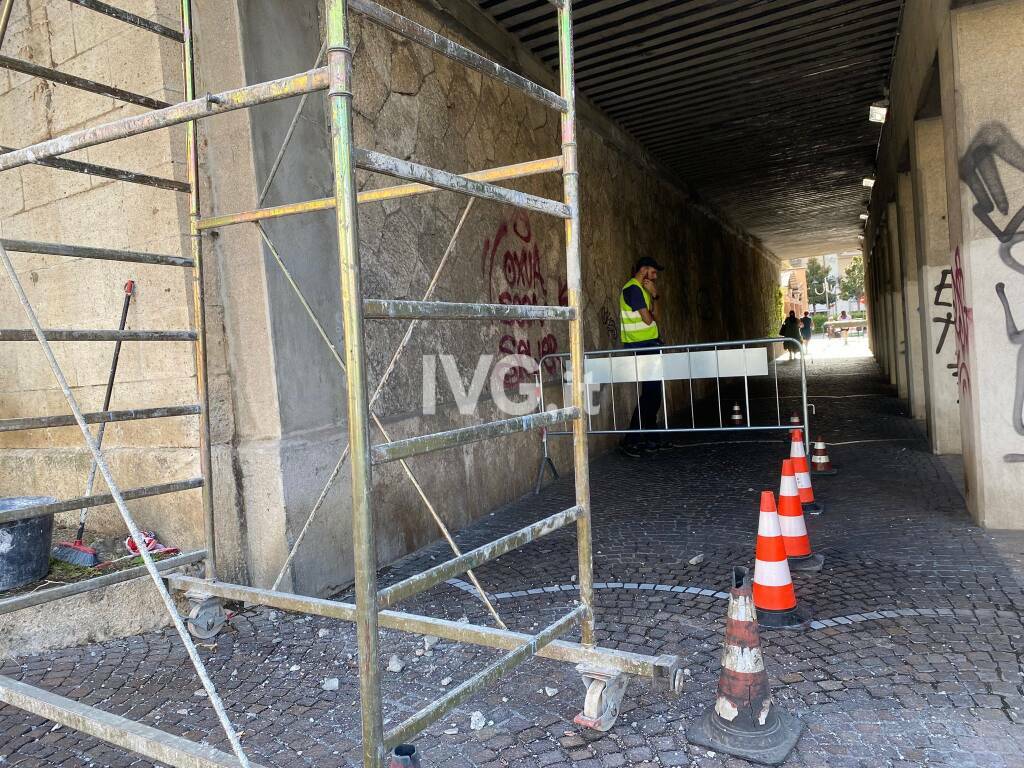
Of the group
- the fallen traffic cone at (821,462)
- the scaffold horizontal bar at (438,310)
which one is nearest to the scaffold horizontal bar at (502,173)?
the scaffold horizontal bar at (438,310)

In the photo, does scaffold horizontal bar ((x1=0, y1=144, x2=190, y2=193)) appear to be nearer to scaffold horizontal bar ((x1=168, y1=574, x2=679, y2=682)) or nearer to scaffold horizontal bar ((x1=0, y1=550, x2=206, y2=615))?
scaffold horizontal bar ((x1=0, y1=550, x2=206, y2=615))

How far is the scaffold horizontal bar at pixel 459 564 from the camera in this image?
188 cm

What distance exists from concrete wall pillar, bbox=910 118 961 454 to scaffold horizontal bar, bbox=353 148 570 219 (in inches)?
217

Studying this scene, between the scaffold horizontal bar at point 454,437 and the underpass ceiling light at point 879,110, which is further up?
the underpass ceiling light at point 879,110

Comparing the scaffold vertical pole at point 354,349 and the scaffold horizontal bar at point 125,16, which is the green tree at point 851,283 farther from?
the scaffold vertical pole at point 354,349

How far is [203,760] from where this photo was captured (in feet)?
6.28

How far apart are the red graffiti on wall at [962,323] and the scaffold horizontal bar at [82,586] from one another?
4.54 metres

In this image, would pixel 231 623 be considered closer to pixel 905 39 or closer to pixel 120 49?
pixel 120 49

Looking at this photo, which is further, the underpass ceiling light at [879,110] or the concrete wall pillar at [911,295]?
the underpass ceiling light at [879,110]

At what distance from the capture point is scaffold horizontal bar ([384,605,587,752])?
188cm

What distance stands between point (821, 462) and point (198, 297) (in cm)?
515

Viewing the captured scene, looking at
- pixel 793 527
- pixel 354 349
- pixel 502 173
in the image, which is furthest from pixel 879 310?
pixel 354 349

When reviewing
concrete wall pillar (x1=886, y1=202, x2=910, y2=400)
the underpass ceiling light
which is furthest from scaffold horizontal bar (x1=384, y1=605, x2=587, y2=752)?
concrete wall pillar (x1=886, y1=202, x2=910, y2=400)

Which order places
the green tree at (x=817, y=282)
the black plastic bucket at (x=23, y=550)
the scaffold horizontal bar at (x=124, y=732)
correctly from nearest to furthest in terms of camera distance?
the scaffold horizontal bar at (x=124, y=732)
the black plastic bucket at (x=23, y=550)
the green tree at (x=817, y=282)
